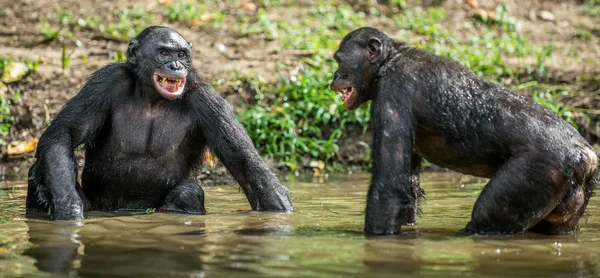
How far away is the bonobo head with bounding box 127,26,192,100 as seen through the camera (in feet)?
28.1

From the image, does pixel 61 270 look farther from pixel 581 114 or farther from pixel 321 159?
pixel 581 114

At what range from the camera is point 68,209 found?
8023 millimetres

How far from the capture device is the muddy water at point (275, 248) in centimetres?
562

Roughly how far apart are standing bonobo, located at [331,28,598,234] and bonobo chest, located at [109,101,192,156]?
85.3 inches

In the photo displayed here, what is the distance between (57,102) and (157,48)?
5.07m

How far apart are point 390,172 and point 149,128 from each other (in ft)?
9.39

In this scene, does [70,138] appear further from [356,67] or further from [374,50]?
[374,50]

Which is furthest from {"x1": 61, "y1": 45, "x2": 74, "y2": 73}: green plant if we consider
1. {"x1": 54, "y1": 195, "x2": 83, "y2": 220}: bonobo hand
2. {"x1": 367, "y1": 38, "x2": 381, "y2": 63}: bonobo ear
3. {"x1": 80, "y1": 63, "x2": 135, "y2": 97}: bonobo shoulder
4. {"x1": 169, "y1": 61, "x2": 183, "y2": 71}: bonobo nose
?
{"x1": 367, "y1": 38, "x2": 381, "y2": 63}: bonobo ear

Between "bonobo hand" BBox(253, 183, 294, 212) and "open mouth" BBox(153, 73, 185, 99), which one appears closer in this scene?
"open mouth" BBox(153, 73, 185, 99)

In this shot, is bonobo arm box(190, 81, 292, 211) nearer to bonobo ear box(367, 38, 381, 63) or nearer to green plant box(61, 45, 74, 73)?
bonobo ear box(367, 38, 381, 63)

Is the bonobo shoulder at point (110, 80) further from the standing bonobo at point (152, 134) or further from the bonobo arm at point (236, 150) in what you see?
the bonobo arm at point (236, 150)

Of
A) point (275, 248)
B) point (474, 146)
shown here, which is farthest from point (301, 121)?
point (275, 248)

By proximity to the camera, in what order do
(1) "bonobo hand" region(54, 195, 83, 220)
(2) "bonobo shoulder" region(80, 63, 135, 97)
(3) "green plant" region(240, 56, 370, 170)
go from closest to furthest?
(1) "bonobo hand" region(54, 195, 83, 220) → (2) "bonobo shoulder" region(80, 63, 135, 97) → (3) "green plant" region(240, 56, 370, 170)

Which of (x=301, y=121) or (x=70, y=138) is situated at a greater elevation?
(x=301, y=121)
